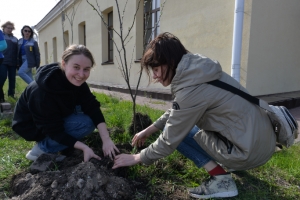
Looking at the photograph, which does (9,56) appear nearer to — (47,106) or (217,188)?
(47,106)

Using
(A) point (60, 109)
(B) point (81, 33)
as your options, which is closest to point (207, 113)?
→ (A) point (60, 109)

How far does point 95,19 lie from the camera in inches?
378

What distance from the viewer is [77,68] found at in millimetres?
1868

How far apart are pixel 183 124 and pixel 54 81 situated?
109 centimetres

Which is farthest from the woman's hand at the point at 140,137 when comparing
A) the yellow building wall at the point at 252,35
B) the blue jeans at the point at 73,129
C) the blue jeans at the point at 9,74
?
the blue jeans at the point at 9,74

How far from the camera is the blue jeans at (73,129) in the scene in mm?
2092

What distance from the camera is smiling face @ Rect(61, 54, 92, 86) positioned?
72.8 inches

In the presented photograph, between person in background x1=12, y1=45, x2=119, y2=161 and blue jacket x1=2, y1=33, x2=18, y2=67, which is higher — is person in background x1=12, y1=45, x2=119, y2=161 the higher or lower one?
the lower one

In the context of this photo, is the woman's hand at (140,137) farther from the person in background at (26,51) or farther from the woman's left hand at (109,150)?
the person in background at (26,51)

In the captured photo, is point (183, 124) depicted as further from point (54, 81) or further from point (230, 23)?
point (230, 23)

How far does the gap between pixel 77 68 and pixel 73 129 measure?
557 mm

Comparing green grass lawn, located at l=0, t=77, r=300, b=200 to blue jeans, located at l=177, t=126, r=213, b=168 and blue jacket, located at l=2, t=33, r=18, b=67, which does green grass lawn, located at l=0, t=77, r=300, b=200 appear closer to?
blue jeans, located at l=177, t=126, r=213, b=168

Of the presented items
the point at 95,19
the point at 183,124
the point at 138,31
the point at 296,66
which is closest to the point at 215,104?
the point at 183,124

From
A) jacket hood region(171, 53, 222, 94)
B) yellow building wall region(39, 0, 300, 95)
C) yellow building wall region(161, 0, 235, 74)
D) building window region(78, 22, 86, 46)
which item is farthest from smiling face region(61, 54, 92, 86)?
building window region(78, 22, 86, 46)
